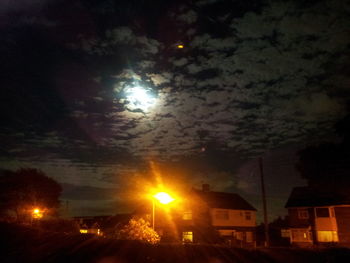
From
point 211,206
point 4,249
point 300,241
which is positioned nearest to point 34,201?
point 211,206

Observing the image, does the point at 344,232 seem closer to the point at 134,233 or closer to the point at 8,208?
the point at 134,233

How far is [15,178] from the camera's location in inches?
1705

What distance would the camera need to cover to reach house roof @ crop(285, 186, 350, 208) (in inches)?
1660

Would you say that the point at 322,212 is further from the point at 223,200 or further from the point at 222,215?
the point at 223,200

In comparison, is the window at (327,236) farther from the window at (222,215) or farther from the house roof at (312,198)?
the window at (222,215)

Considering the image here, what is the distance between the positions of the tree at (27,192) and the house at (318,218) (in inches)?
1273

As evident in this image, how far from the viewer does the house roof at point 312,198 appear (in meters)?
42.2

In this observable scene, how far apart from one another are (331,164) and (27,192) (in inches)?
1404

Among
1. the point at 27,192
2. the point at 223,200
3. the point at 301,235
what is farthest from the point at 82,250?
the point at 223,200

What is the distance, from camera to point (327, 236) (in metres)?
42.6

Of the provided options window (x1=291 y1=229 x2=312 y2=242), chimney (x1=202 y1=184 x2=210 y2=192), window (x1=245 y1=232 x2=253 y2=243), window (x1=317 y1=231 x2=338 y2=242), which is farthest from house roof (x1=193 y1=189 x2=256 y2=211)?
window (x1=317 y1=231 x2=338 y2=242)

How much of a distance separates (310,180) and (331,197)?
58.0ft

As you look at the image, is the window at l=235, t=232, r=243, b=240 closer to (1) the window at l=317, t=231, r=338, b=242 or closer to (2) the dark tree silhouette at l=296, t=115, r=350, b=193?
(1) the window at l=317, t=231, r=338, b=242

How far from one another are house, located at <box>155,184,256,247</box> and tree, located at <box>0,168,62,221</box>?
15732mm
